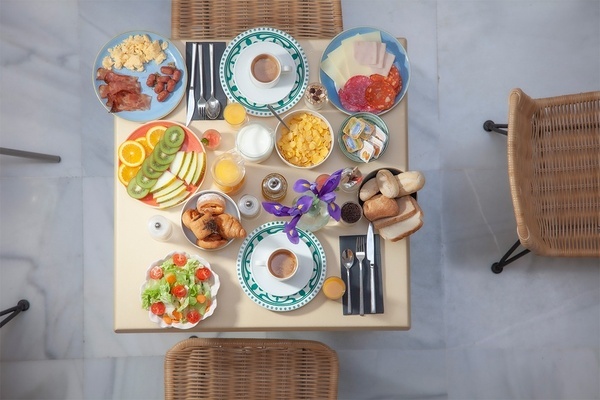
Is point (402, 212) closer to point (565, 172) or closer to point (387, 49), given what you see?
point (387, 49)

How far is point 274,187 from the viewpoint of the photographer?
1.46 meters

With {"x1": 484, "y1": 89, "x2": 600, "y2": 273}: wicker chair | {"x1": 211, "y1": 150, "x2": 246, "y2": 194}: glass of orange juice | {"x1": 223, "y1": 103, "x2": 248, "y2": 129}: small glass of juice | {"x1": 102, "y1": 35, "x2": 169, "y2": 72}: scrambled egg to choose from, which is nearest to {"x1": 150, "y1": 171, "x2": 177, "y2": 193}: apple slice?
{"x1": 211, "y1": 150, "x2": 246, "y2": 194}: glass of orange juice

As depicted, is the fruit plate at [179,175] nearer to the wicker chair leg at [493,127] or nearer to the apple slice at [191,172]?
the apple slice at [191,172]

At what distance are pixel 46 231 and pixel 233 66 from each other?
3.93 ft

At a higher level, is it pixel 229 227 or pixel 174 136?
pixel 174 136

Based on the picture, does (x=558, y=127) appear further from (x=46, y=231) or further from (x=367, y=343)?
(x=46, y=231)

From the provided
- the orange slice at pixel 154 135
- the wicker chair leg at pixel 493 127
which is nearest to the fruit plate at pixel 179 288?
the orange slice at pixel 154 135

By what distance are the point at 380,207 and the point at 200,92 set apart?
0.62 meters

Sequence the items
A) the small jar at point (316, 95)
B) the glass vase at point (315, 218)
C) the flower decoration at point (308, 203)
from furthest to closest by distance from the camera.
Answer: the small jar at point (316, 95) < the glass vase at point (315, 218) < the flower decoration at point (308, 203)

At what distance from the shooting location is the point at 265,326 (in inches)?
58.8

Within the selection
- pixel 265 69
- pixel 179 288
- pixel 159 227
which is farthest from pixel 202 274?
pixel 265 69

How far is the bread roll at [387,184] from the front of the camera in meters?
1.44

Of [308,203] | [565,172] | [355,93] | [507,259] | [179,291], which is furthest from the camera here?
[507,259]

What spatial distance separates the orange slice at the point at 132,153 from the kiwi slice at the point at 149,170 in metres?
0.02
